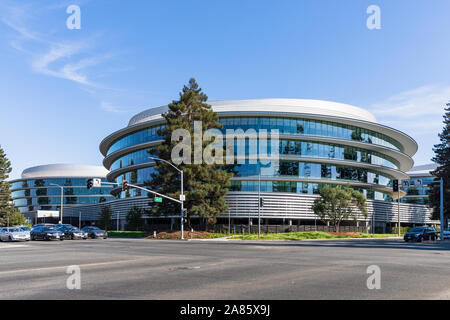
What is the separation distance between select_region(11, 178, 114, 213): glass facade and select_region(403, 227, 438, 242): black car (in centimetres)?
10326

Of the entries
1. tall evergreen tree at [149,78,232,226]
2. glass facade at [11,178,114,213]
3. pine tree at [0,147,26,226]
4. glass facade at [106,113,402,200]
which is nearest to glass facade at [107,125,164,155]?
glass facade at [106,113,402,200]

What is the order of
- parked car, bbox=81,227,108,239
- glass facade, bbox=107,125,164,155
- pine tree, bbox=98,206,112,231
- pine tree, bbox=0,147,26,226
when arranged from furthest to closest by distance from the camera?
pine tree, bbox=0,147,26,226, pine tree, bbox=98,206,112,231, glass facade, bbox=107,125,164,155, parked car, bbox=81,227,108,239

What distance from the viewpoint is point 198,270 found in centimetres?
1430

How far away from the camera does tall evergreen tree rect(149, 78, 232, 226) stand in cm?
5200

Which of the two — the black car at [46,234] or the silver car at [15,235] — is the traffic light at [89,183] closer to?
the black car at [46,234]

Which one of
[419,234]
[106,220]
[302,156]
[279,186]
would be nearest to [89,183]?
[279,186]

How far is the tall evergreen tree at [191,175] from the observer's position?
171 ft

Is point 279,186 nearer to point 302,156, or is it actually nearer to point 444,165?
point 302,156

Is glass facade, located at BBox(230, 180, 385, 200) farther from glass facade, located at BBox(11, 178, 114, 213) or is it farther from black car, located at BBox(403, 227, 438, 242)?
glass facade, located at BBox(11, 178, 114, 213)

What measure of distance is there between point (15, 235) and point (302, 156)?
139 feet

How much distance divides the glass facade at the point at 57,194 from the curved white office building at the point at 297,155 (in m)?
58.5

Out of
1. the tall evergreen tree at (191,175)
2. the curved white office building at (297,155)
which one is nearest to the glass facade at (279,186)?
the curved white office building at (297,155)
